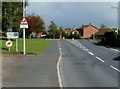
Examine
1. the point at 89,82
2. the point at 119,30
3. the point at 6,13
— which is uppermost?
the point at 6,13

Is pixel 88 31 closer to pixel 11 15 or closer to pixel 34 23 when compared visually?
pixel 34 23

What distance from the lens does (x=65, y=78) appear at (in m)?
10.9

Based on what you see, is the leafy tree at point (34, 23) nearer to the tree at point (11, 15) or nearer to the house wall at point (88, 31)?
the tree at point (11, 15)

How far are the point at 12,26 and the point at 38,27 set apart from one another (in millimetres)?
42391

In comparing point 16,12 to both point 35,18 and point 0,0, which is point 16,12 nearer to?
point 0,0

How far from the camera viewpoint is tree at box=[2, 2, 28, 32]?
4522cm

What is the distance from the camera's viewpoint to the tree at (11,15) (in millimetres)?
45219

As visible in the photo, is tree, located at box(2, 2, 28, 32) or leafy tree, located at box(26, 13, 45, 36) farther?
leafy tree, located at box(26, 13, 45, 36)

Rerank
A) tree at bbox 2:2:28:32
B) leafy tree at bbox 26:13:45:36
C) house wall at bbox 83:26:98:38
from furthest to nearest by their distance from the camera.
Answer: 1. house wall at bbox 83:26:98:38
2. leafy tree at bbox 26:13:45:36
3. tree at bbox 2:2:28:32

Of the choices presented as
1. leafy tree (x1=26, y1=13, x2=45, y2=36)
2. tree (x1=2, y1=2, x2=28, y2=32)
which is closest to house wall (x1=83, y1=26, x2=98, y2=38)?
leafy tree (x1=26, y1=13, x2=45, y2=36)

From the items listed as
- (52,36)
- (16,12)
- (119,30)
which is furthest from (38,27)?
(119,30)

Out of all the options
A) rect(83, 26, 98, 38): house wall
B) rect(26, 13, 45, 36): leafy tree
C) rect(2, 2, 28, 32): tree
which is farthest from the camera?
rect(83, 26, 98, 38): house wall

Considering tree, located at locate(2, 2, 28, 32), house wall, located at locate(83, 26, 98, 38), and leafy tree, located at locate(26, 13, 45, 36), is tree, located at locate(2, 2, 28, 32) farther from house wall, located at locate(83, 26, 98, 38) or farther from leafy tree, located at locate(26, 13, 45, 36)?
house wall, located at locate(83, 26, 98, 38)

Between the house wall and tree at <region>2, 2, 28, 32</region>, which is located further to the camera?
the house wall
